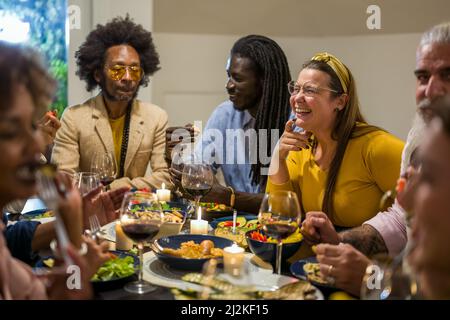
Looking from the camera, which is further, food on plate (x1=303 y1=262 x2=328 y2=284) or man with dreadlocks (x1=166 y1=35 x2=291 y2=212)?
man with dreadlocks (x1=166 y1=35 x2=291 y2=212)

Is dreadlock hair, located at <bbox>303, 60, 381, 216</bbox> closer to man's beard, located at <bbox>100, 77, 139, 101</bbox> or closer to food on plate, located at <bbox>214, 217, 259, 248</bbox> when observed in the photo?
food on plate, located at <bbox>214, 217, 259, 248</bbox>

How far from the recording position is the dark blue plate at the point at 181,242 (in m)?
1.47

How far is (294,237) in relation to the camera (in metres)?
1.69

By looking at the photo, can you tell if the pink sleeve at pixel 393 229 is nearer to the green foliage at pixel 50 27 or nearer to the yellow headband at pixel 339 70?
the yellow headband at pixel 339 70

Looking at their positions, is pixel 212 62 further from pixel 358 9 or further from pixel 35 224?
A: pixel 35 224

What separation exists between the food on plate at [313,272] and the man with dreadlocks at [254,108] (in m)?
1.48

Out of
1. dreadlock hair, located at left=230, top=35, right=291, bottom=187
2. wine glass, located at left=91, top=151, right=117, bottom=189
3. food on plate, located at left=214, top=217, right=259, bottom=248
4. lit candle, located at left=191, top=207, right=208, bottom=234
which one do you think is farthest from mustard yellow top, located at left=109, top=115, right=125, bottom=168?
lit candle, located at left=191, top=207, right=208, bottom=234

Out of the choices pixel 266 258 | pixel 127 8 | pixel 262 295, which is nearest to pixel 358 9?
pixel 127 8

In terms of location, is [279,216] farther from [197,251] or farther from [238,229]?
[238,229]

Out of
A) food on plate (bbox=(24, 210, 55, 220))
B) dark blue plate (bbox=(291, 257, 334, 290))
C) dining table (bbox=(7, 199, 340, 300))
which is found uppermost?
food on plate (bbox=(24, 210, 55, 220))

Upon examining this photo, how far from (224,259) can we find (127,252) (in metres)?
0.34

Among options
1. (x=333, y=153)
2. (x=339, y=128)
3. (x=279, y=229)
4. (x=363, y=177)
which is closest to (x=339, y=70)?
(x=339, y=128)

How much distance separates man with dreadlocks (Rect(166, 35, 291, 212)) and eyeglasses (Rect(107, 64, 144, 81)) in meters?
0.58

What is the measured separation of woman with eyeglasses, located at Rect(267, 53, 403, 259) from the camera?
208cm
